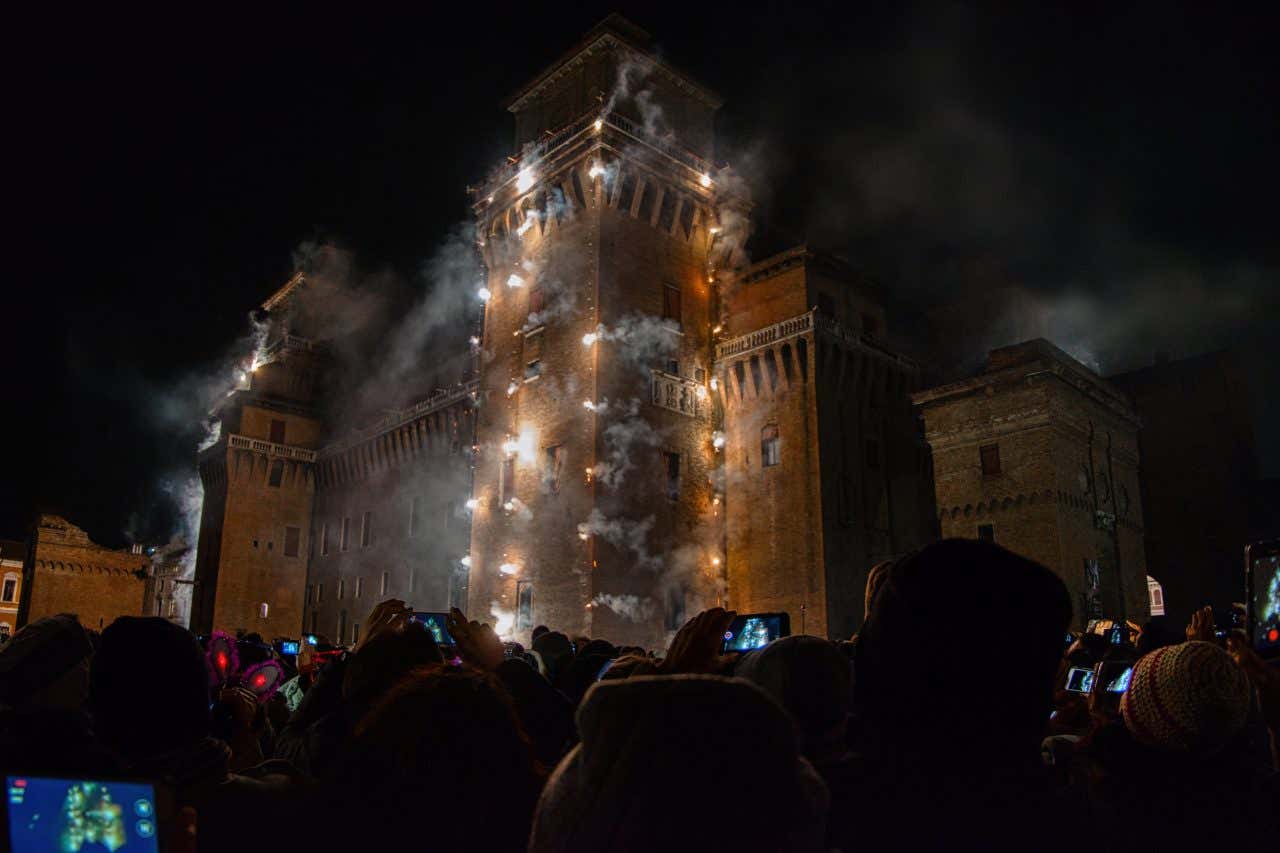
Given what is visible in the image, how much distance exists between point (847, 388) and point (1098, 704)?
24374mm

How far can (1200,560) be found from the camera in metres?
29.3

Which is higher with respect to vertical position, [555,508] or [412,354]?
[412,354]

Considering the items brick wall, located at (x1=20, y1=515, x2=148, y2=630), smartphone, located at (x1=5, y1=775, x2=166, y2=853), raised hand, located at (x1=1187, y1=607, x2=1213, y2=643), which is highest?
brick wall, located at (x1=20, y1=515, x2=148, y2=630)

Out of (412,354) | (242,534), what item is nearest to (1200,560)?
(412,354)

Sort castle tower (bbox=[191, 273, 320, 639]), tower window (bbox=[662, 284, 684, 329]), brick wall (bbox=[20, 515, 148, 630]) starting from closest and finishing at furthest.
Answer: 1. tower window (bbox=[662, 284, 684, 329])
2. castle tower (bbox=[191, 273, 320, 639])
3. brick wall (bbox=[20, 515, 148, 630])

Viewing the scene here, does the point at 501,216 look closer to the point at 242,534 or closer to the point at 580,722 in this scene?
the point at 242,534

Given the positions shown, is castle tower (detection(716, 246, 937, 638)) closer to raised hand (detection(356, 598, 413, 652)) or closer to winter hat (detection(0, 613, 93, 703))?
→ raised hand (detection(356, 598, 413, 652))

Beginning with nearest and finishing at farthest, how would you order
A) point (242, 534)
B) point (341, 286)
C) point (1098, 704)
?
point (1098, 704) → point (242, 534) → point (341, 286)

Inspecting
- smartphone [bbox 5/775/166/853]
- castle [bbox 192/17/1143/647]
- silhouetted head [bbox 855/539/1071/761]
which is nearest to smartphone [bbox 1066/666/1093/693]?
silhouetted head [bbox 855/539/1071/761]

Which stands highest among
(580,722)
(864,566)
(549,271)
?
(549,271)

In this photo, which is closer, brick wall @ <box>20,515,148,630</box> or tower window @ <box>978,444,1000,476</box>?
tower window @ <box>978,444,1000,476</box>

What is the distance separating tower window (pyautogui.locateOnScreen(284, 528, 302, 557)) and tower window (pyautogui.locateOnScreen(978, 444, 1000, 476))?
32.1m

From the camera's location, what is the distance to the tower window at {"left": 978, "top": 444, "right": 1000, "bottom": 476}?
2450cm

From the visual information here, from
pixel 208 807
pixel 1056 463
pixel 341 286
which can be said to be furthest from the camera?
pixel 341 286
